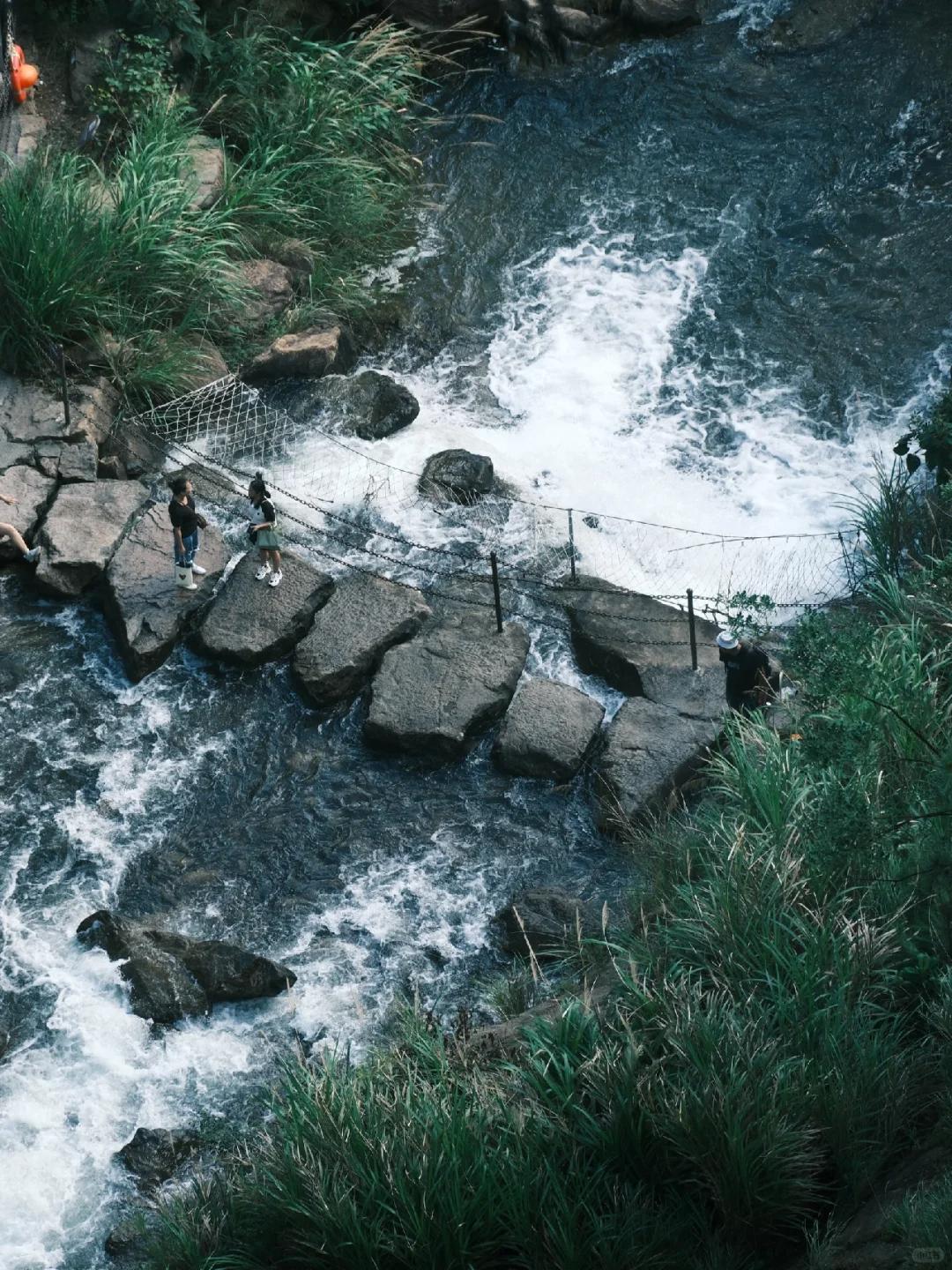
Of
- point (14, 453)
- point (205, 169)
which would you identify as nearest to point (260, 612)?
point (14, 453)

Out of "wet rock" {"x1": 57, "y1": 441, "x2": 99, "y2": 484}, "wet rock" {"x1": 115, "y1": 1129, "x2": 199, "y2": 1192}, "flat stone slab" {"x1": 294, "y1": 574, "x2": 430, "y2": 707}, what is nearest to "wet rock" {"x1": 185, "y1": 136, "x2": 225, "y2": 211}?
"wet rock" {"x1": 57, "y1": 441, "x2": 99, "y2": 484}

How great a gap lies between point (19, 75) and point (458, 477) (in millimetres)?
5249

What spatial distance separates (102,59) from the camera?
1348 centimetres

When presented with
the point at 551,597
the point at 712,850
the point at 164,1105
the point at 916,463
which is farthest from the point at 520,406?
the point at 164,1105

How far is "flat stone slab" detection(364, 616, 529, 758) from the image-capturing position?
971 centimetres

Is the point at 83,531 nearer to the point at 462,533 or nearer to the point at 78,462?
the point at 78,462

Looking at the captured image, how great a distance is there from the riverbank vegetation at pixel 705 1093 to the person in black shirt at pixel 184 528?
4182 millimetres

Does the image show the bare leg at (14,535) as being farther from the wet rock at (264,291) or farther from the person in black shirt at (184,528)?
the wet rock at (264,291)

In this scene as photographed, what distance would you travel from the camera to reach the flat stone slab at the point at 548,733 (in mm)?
9594

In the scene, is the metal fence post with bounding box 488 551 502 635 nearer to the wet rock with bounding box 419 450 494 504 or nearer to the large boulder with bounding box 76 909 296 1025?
the wet rock with bounding box 419 450 494 504

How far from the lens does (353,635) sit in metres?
10.3

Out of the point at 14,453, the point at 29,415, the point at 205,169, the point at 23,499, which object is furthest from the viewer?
the point at 205,169

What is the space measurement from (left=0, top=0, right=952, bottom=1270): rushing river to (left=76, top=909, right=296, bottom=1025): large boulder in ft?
0.35

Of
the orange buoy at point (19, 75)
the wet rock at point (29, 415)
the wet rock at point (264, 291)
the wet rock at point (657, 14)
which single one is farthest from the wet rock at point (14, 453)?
the wet rock at point (657, 14)
